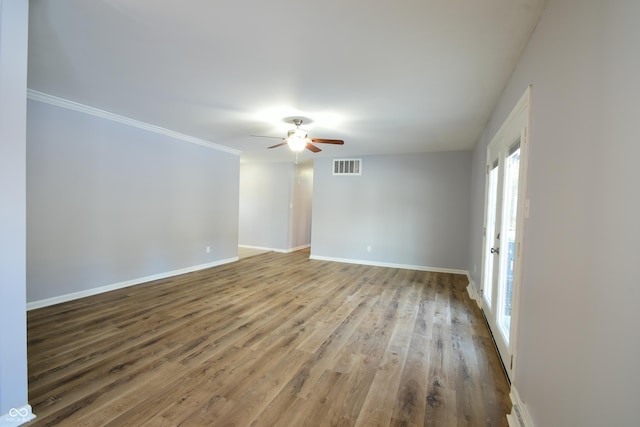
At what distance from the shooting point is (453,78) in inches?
100

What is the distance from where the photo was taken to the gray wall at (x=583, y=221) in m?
0.82

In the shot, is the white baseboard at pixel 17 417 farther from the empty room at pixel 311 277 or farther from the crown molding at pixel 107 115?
the crown molding at pixel 107 115

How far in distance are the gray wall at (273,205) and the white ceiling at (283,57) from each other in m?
3.85

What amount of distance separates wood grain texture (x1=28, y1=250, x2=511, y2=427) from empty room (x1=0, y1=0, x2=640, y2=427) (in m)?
0.02

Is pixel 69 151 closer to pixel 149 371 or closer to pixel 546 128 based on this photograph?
pixel 149 371

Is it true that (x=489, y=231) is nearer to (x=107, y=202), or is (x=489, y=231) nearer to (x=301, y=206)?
(x=107, y=202)

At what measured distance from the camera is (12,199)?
1.61 metres

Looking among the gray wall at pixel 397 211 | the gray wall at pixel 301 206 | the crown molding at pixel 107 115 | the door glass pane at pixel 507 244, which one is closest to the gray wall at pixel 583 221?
the door glass pane at pixel 507 244

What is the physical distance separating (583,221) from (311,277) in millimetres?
4400

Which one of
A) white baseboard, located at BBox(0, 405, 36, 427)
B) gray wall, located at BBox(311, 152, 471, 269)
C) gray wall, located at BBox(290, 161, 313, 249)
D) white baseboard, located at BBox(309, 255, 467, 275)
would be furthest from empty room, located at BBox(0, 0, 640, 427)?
gray wall, located at BBox(290, 161, 313, 249)

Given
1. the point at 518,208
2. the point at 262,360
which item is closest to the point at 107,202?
the point at 262,360

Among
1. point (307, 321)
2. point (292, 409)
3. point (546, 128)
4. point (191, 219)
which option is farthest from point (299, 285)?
point (546, 128)

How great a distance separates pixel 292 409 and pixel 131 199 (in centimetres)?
394

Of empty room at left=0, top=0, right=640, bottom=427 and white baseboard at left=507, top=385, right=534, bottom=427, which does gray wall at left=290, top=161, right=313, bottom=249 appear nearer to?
empty room at left=0, top=0, right=640, bottom=427
